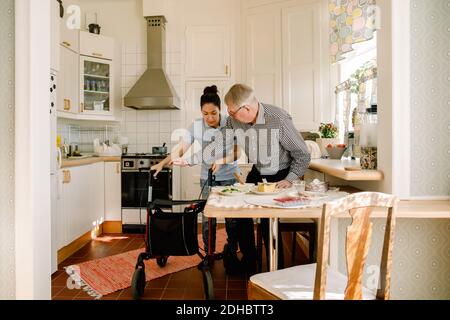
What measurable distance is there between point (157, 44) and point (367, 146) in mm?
3340

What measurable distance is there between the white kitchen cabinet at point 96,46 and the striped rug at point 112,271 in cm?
246

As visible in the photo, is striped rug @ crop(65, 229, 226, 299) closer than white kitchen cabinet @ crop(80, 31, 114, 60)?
Yes

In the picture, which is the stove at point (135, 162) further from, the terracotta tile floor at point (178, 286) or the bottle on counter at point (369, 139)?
the bottle on counter at point (369, 139)

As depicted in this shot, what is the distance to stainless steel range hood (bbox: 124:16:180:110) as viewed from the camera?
434 cm

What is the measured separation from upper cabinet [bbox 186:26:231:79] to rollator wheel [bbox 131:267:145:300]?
298 cm

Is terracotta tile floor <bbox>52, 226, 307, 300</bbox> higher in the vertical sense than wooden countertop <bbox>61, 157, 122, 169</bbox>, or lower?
lower

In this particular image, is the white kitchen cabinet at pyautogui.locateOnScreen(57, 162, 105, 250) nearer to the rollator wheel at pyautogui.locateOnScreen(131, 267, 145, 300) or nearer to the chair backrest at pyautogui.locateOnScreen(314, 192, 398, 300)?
the rollator wheel at pyautogui.locateOnScreen(131, 267, 145, 300)

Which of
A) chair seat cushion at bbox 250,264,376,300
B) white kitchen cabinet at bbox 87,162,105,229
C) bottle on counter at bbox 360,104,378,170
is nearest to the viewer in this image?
chair seat cushion at bbox 250,264,376,300

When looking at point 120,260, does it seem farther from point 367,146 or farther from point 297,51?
point 297,51

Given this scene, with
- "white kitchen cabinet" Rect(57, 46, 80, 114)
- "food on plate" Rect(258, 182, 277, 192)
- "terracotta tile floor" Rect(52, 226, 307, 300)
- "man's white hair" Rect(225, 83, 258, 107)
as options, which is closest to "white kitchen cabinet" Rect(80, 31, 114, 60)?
"white kitchen cabinet" Rect(57, 46, 80, 114)

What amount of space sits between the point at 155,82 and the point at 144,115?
1.85ft

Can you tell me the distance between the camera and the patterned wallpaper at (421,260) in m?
1.75

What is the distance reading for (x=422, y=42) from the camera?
1.70 meters

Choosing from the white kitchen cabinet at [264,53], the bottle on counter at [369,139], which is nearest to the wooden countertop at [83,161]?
the white kitchen cabinet at [264,53]
